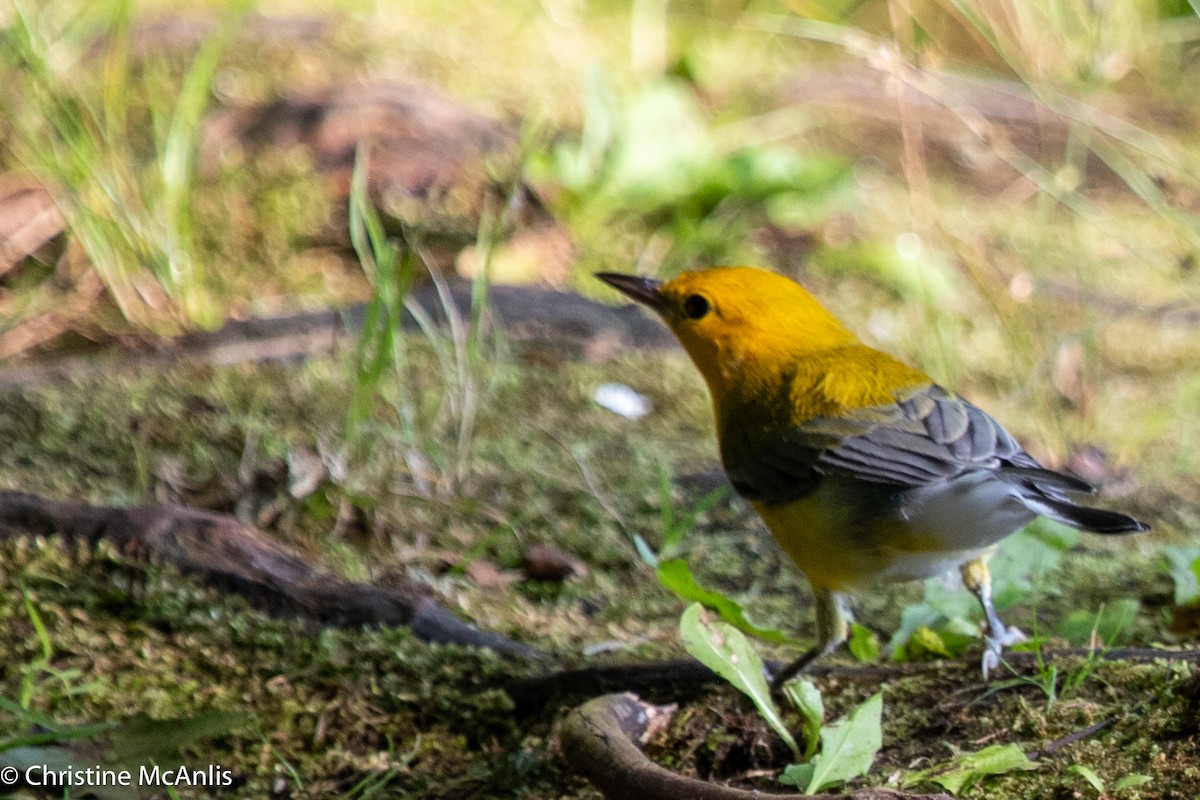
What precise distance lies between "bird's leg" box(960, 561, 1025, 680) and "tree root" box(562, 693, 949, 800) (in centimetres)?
68

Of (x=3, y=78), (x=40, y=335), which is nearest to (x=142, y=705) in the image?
(x=40, y=335)

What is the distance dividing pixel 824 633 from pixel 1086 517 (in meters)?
0.67

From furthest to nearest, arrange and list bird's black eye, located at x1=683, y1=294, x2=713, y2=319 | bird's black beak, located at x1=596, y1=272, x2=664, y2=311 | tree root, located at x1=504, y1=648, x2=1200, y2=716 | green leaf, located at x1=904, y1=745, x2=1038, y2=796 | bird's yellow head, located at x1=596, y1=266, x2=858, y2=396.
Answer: bird's black beak, located at x1=596, y1=272, x2=664, y2=311 < bird's black eye, located at x1=683, y1=294, x2=713, y2=319 < bird's yellow head, located at x1=596, y1=266, x2=858, y2=396 < tree root, located at x1=504, y1=648, x2=1200, y2=716 < green leaf, located at x1=904, y1=745, x2=1038, y2=796

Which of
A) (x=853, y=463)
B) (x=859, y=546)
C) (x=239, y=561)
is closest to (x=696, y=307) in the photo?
(x=853, y=463)

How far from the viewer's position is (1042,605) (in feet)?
11.3

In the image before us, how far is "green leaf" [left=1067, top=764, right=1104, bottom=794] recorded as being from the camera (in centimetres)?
200

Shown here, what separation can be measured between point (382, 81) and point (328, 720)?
4224mm

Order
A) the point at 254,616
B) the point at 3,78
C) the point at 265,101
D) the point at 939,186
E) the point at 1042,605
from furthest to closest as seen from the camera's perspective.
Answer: the point at 939,186, the point at 265,101, the point at 3,78, the point at 1042,605, the point at 254,616

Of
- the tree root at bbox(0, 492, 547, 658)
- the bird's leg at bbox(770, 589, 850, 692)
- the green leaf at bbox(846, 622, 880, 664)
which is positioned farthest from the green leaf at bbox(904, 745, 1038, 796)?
the tree root at bbox(0, 492, 547, 658)

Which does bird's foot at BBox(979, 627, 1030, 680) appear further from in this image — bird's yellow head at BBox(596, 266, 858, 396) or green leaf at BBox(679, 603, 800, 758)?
bird's yellow head at BBox(596, 266, 858, 396)

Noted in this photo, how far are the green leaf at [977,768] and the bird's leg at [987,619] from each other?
483 mm

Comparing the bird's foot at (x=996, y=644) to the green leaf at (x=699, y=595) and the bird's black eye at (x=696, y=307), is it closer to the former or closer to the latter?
the green leaf at (x=699, y=595)

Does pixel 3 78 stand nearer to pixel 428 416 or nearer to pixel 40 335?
pixel 40 335

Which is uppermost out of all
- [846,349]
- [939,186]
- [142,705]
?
[846,349]
